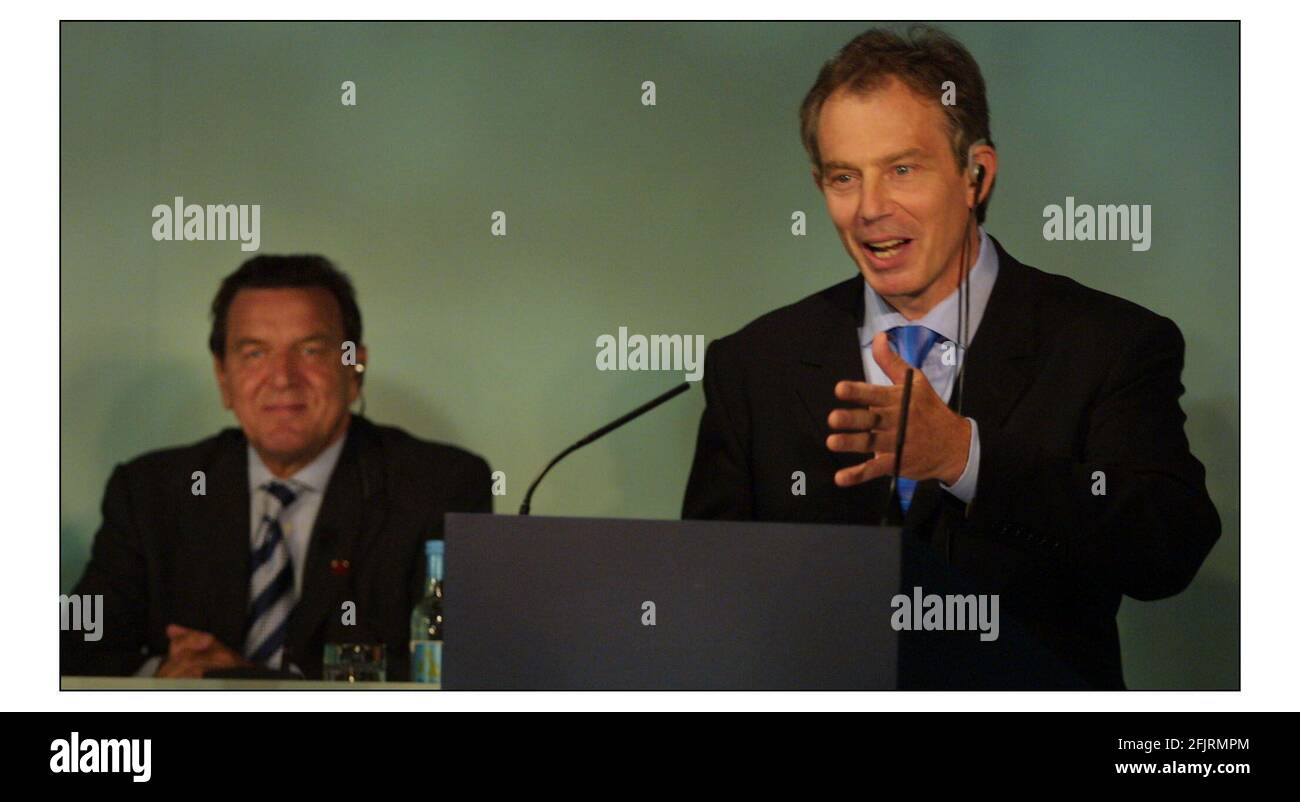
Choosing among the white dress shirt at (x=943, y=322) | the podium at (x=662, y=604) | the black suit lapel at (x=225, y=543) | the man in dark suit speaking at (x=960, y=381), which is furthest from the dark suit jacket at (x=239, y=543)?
the podium at (x=662, y=604)

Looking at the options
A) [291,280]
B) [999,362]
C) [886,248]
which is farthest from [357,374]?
[999,362]

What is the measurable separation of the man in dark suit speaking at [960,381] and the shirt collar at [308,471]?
3.27 feet

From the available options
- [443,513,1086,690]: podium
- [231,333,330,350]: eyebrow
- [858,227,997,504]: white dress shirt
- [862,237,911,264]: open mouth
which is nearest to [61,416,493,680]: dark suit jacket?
[231,333,330,350]: eyebrow

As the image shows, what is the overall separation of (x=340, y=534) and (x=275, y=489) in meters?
0.22

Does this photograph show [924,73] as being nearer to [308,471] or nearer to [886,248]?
[886,248]

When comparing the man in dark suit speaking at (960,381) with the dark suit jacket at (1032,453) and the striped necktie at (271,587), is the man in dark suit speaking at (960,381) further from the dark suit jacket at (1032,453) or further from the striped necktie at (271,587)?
the striped necktie at (271,587)

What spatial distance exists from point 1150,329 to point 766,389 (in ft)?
3.42

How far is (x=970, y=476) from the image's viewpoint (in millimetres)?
3852

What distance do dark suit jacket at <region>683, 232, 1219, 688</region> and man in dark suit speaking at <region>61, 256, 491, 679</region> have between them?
2.53ft

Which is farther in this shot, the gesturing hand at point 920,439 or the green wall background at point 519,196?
the green wall background at point 519,196

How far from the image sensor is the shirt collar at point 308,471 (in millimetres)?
4320
